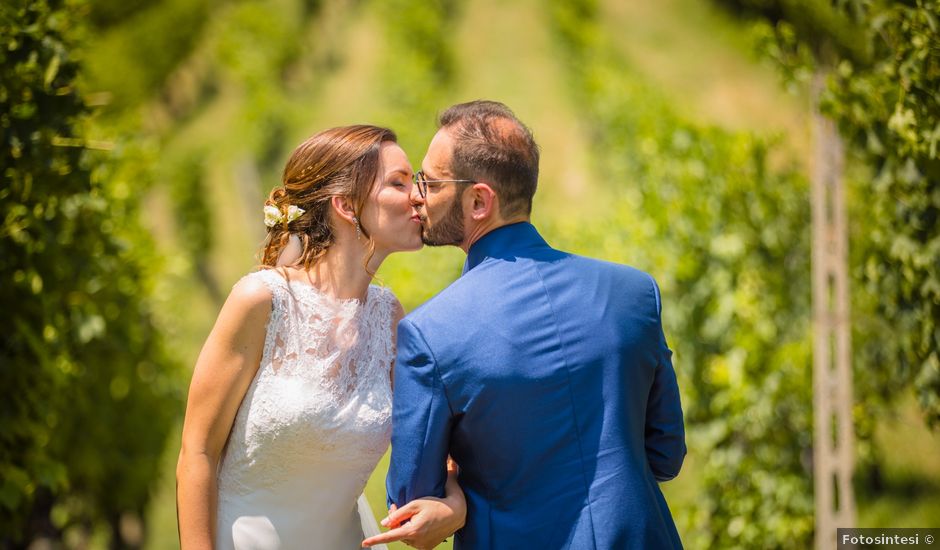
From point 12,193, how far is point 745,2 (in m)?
18.7

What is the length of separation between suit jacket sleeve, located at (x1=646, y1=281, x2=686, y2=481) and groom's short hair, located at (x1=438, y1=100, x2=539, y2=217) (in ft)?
1.33

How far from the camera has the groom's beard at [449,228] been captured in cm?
217

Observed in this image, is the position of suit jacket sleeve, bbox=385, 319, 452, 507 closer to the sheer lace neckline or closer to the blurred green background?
the sheer lace neckline

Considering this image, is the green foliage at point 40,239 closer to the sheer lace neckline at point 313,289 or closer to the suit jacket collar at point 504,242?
the sheer lace neckline at point 313,289

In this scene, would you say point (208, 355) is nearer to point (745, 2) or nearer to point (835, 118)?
point (835, 118)

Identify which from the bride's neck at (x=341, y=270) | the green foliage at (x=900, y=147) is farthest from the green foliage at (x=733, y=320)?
the bride's neck at (x=341, y=270)

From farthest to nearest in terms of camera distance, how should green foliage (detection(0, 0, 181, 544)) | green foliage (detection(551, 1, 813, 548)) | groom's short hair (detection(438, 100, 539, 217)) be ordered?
green foliage (detection(551, 1, 813, 548)) → green foliage (detection(0, 0, 181, 544)) → groom's short hair (detection(438, 100, 539, 217))

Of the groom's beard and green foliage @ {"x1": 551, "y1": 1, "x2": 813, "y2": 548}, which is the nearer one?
the groom's beard

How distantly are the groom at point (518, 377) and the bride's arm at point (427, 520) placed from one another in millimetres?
29

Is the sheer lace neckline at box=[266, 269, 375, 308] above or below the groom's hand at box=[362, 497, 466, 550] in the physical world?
above

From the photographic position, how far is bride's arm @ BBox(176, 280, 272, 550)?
232 cm

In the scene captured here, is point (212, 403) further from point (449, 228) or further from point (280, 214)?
point (449, 228)

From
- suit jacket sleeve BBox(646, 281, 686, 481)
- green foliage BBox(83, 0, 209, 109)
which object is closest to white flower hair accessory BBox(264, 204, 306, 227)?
suit jacket sleeve BBox(646, 281, 686, 481)

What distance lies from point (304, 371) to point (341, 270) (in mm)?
298
